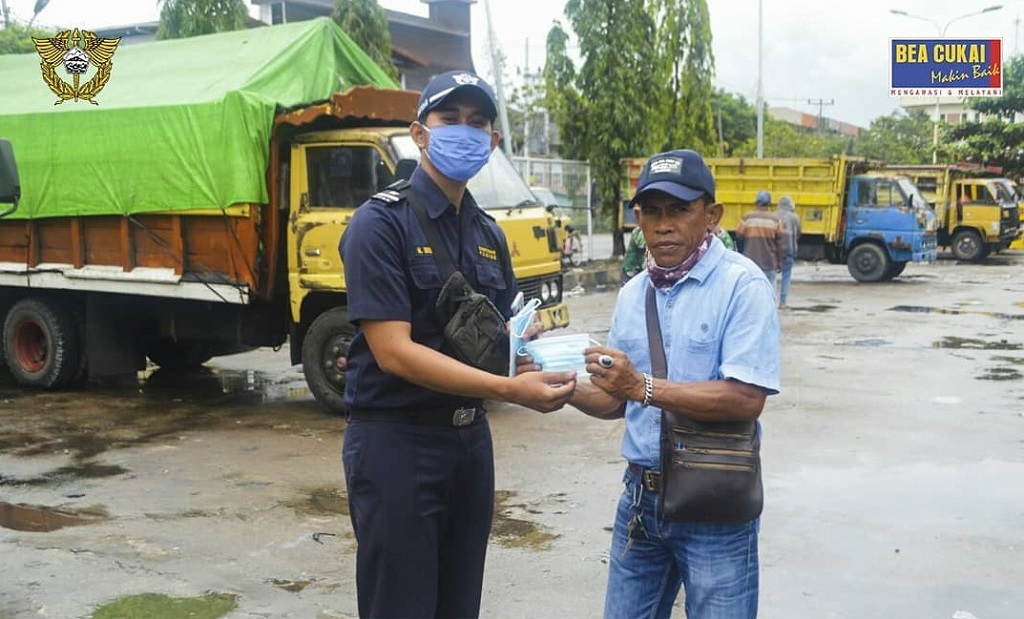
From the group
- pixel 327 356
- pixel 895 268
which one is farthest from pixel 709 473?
pixel 895 268

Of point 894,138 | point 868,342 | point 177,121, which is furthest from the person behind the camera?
point 894,138

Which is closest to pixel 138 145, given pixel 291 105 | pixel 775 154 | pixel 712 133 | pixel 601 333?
pixel 291 105

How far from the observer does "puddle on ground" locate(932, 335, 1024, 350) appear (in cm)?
1243

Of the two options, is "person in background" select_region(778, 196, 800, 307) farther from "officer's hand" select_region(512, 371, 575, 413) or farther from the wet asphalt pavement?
"officer's hand" select_region(512, 371, 575, 413)

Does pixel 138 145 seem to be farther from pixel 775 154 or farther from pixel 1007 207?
pixel 775 154

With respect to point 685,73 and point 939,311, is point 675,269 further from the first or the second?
point 685,73

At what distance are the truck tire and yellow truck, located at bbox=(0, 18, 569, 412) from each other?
13.1 meters

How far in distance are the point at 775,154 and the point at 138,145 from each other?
138 ft

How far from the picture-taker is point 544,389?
2.64 metres

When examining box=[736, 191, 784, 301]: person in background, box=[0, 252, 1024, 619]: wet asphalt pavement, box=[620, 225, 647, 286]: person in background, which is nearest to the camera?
box=[0, 252, 1024, 619]: wet asphalt pavement

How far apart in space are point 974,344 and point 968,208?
13975 mm

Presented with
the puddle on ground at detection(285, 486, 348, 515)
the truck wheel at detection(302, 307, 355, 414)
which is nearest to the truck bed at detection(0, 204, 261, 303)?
the truck wheel at detection(302, 307, 355, 414)

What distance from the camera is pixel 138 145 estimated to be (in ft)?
30.9

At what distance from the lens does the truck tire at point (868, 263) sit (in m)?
21.0
